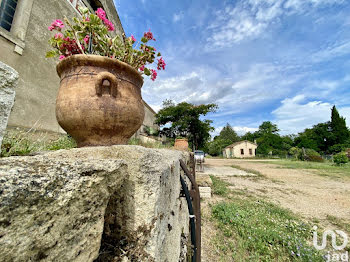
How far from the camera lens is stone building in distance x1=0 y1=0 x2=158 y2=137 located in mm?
3443

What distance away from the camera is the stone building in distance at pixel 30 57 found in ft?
11.3

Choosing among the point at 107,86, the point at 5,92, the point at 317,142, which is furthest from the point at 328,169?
the point at 317,142

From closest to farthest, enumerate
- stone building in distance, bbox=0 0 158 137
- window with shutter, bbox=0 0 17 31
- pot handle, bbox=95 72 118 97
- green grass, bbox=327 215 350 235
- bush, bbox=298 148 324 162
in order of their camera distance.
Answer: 1. pot handle, bbox=95 72 118 97
2. green grass, bbox=327 215 350 235
3. stone building in distance, bbox=0 0 158 137
4. window with shutter, bbox=0 0 17 31
5. bush, bbox=298 148 324 162

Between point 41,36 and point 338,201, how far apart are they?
9.37 metres

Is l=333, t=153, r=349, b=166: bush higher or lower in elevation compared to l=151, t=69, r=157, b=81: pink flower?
lower

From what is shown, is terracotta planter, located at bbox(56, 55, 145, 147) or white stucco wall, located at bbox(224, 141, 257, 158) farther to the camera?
white stucco wall, located at bbox(224, 141, 257, 158)

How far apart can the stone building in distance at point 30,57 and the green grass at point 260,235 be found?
4685mm

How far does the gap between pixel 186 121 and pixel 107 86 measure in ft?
51.8

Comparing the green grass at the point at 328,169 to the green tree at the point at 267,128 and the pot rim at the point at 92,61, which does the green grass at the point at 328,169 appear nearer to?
the pot rim at the point at 92,61

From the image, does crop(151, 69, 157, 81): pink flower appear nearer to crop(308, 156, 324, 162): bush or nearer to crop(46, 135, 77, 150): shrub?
crop(46, 135, 77, 150): shrub

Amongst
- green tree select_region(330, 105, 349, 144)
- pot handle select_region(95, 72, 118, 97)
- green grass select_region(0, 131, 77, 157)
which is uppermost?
green tree select_region(330, 105, 349, 144)

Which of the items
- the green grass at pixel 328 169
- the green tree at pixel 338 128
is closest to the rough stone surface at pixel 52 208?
the green grass at pixel 328 169

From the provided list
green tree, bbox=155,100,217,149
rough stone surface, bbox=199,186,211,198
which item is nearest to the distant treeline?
green tree, bbox=155,100,217,149

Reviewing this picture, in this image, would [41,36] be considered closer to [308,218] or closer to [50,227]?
[50,227]
